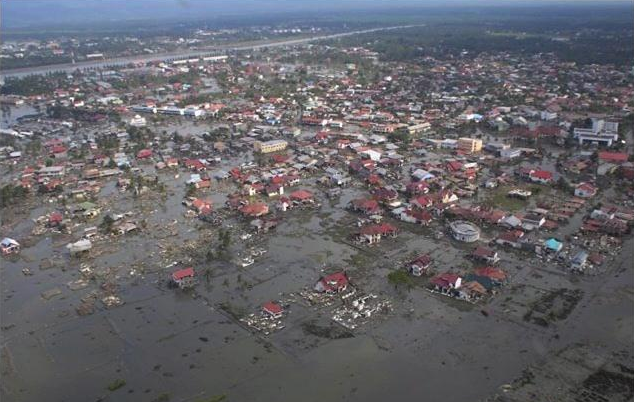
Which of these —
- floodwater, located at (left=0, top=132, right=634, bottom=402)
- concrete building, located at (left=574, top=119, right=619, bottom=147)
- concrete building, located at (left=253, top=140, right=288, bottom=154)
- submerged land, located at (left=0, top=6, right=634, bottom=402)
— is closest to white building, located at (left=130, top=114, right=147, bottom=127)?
submerged land, located at (left=0, top=6, right=634, bottom=402)

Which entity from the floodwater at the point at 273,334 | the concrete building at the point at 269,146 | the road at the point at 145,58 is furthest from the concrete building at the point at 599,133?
the road at the point at 145,58

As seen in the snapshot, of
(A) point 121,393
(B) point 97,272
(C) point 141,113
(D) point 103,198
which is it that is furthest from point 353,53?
(A) point 121,393

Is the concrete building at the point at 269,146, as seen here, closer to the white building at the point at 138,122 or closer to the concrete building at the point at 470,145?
the concrete building at the point at 470,145

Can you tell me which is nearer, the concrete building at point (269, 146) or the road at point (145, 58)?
the concrete building at point (269, 146)

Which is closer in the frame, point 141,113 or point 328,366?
point 328,366

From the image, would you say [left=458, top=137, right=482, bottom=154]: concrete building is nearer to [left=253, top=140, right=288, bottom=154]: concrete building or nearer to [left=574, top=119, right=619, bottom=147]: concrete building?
[left=574, top=119, right=619, bottom=147]: concrete building

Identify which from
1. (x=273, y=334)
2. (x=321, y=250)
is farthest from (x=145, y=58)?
(x=273, y=334)

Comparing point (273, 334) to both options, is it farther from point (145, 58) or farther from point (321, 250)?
point (145, 58)

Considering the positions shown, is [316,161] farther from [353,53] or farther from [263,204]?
[353,53]
